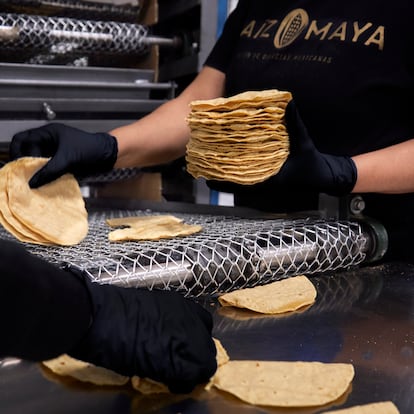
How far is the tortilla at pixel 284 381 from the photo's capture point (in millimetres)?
920

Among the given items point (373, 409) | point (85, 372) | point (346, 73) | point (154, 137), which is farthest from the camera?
point (154, 137)

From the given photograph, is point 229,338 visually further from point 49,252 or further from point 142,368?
point 49,252

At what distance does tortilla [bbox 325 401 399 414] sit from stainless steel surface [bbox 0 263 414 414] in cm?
3

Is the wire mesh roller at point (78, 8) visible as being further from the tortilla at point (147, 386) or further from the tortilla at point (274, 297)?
the tortilla at point (147, 386)

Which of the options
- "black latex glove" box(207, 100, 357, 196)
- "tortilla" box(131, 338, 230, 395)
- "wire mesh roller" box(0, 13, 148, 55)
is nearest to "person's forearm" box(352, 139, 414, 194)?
"black latex glove" box(207, 100, 357, 196)

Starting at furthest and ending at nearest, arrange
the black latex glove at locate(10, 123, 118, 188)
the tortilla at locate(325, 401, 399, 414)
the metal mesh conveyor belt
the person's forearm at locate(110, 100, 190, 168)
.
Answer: the person's forearm at locate(110, 100, 190, 168)
the black latex glove at locate(10, 123, 118, 188)
the metal mesh conveyor belt
the tortilla at locate(325, 401, 399, 414)

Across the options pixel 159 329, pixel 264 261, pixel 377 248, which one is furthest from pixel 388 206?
pixel 159 329

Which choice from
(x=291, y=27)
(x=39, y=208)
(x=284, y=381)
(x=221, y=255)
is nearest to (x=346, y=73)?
(x=291, y=27)

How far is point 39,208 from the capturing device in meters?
1.63

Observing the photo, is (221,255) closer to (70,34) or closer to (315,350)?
(315,350)

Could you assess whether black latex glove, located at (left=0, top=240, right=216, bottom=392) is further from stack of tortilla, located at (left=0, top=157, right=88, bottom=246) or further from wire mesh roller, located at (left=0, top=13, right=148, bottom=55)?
wire mesh roller, located at (left=0, top=13, right=148, bottom=55)

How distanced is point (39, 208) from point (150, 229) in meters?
0.30

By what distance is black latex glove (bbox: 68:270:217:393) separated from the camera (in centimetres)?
89

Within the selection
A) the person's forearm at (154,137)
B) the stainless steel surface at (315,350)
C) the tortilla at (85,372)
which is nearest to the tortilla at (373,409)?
the stainless steel surface at (315,350)
